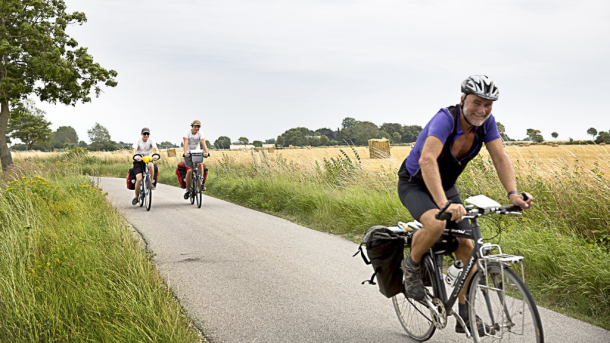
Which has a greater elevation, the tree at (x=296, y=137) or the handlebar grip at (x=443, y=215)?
the tree at (x=296, y=137)

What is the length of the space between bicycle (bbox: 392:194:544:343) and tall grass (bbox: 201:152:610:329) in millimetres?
248

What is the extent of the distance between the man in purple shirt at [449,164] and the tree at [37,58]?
28.8m

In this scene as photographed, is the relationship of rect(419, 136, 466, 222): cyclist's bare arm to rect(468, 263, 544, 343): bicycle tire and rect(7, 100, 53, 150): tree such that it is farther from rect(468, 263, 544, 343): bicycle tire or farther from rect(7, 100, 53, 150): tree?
rect(7, 100, 53, 150): tree

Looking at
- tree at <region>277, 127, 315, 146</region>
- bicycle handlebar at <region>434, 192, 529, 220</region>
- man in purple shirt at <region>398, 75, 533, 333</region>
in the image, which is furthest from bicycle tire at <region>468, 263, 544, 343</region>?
tree at <region>277, 127, 315, 146</region>

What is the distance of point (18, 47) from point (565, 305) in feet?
102

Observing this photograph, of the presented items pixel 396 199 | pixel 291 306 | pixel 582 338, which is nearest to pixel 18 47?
pixel 396 199

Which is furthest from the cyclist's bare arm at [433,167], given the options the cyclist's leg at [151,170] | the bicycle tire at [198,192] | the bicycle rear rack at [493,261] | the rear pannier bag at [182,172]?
the rear pannier bag at [182,172]

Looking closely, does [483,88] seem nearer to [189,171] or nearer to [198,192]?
[198,192]

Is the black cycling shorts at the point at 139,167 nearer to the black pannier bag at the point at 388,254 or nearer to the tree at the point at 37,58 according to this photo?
the black pannier bag at the point at 388,254

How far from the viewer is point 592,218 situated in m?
6.40

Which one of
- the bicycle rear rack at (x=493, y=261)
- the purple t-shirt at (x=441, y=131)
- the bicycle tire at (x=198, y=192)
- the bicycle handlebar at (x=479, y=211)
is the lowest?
the bicycle tire at (x=198, y=192)

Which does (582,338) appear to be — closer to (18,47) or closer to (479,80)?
(479,80)

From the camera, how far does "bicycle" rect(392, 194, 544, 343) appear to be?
3.11 meters

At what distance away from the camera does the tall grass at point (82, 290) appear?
4.17 m
